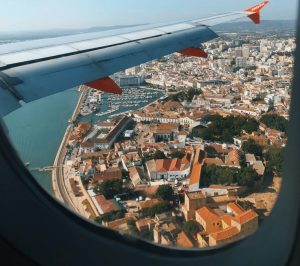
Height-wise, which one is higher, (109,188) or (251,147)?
(109,188)

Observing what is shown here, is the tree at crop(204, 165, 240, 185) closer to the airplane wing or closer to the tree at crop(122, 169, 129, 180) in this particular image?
the tree at crop(122, 169, 129, 180)

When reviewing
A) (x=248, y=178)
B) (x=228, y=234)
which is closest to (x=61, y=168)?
(x=248, y=178)

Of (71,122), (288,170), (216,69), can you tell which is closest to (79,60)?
(288,170)

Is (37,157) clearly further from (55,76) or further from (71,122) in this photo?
(55,76)

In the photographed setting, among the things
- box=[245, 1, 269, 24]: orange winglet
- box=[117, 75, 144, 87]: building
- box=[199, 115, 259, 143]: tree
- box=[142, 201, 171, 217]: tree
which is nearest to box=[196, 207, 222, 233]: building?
box=[142, 201, 171, 217]: tree

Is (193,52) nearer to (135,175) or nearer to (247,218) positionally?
(247,218)

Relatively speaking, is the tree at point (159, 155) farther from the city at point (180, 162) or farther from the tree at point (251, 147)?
the tree at point (251, 147)
